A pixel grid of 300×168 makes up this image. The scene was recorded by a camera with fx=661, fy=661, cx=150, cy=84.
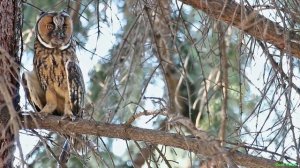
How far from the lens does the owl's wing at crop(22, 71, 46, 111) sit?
11.3 feet

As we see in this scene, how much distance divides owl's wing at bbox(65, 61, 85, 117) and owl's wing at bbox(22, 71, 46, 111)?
0.17 m

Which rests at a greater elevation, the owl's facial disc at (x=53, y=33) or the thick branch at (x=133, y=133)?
the owl's facial disc at (x=53, y=33)

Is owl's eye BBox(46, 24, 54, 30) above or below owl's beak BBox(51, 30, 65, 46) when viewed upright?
above

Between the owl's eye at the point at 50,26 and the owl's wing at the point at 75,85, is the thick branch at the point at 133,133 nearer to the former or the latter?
the owl's wing at the point at 75,85

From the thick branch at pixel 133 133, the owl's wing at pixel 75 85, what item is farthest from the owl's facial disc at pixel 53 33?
the thick branch at pixel 133 133

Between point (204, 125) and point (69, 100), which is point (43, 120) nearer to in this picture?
point (69, 100)

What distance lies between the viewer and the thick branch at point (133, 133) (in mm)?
2447

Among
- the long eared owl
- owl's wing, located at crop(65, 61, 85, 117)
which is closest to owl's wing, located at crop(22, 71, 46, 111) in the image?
the long eared owl

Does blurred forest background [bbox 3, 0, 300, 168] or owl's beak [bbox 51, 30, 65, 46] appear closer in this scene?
blurred forest background [bbox 3, 0, 300, 168]

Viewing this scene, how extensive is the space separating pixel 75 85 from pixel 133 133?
3.05 ft

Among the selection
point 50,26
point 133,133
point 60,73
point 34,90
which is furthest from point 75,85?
point 133,133

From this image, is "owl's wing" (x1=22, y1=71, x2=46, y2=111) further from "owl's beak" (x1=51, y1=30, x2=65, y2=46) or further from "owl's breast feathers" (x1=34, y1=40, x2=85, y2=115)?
"owl's beak" (x1=51, y1=30, x2=65, y2=46)

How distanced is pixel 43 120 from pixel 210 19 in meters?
0.83

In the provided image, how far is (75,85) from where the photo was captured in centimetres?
343
